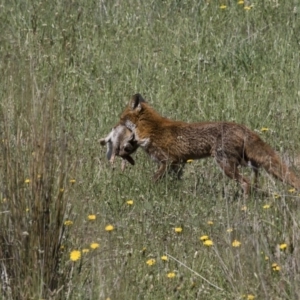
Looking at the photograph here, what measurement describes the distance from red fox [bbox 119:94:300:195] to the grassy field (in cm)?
12

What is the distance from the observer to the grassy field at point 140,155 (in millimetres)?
5578

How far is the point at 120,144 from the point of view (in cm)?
868

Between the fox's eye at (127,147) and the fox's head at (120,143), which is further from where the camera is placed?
the fox's eye at (127,147)

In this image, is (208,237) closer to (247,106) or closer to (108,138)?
(108,138)

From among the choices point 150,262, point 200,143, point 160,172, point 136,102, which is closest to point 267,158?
point 200,143

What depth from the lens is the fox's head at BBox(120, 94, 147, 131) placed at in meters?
8.96

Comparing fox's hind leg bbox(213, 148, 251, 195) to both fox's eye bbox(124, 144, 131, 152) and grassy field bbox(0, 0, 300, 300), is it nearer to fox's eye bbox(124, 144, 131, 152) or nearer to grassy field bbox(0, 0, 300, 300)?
grassy field bbox(0, 0, 300, 300)

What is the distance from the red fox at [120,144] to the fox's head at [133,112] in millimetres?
53

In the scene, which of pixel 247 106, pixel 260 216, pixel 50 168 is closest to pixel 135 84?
pixel 247 106

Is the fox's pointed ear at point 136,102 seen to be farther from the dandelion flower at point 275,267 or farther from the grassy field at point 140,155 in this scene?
the dandelion flower at point 275,267

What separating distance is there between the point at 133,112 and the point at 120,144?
0.42 metres

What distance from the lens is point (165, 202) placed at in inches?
294

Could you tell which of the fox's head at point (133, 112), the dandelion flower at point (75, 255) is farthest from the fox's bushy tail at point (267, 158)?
the dandelion flower at point (75, 255)

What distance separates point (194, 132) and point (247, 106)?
48.3 inches
